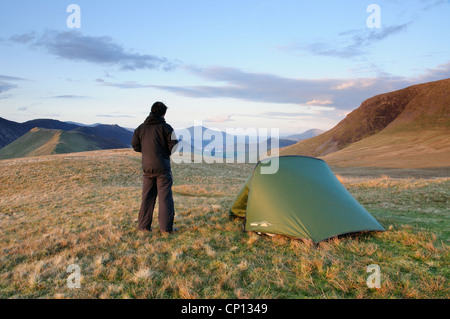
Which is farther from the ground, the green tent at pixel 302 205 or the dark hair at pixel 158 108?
the dark hair at pixel 158 108

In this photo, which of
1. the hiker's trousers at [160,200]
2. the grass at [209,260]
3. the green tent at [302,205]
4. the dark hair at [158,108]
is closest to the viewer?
the grass at [209,260]

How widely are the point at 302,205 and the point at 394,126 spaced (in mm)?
157898

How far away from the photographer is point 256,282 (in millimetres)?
4820

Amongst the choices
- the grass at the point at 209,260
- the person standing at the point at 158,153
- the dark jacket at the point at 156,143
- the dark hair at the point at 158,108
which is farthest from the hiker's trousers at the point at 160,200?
the dark hair at the point at 158,108

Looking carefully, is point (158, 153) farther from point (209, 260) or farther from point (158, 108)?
point (209, 260)

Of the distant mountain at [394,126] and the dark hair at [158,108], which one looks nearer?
the dark hair at [158,108]

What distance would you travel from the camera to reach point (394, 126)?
465ft

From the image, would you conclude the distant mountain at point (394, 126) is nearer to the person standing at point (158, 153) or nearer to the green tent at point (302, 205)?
the green tent at point (302, 205)

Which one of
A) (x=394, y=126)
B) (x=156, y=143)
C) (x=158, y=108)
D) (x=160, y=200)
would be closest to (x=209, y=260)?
(x=160, y=200)

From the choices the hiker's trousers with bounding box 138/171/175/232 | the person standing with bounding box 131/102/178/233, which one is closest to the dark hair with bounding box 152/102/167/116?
the person standing with bounding box 131/102/178/233

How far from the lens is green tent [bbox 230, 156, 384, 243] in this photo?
7.07 meters

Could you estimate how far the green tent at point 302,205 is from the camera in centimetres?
707

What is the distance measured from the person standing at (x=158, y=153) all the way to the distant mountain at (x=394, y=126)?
91.0 meters
